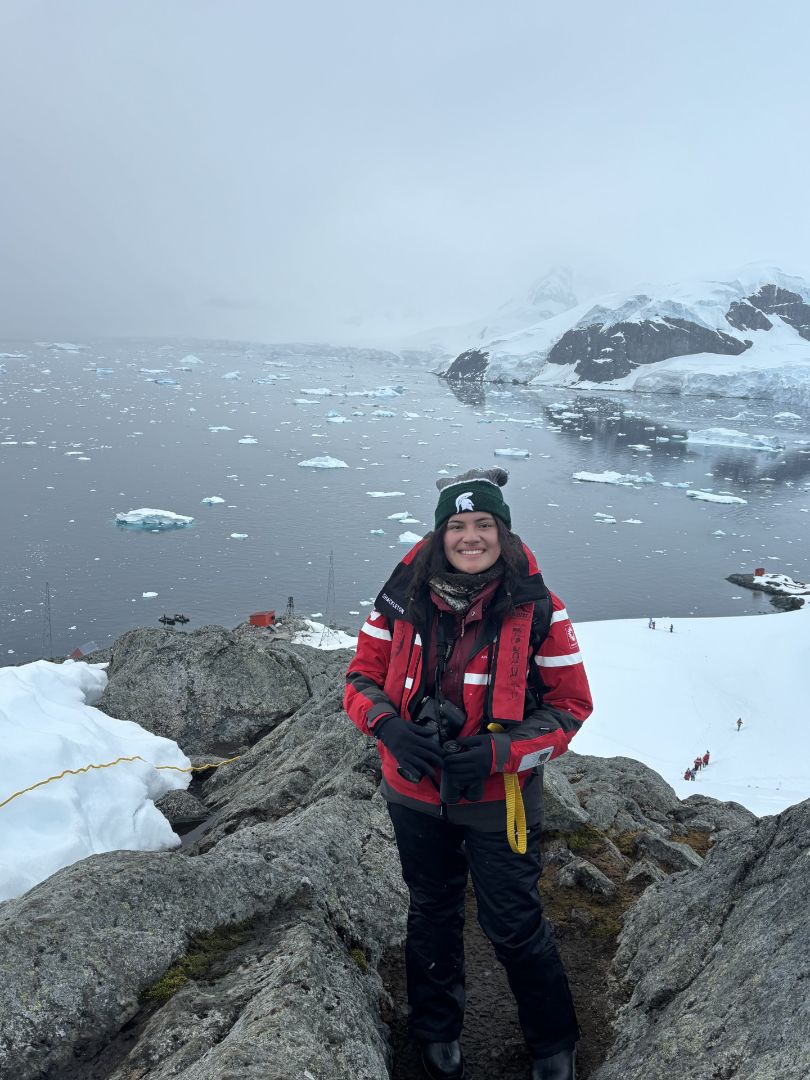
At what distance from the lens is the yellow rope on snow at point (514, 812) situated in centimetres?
283

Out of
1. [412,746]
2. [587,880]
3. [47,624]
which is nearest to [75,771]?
[587,880]

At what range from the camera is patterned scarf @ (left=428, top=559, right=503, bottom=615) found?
2.92m

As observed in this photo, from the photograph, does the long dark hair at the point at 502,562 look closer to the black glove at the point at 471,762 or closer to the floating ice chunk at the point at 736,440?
the black glove at the point at 471,762

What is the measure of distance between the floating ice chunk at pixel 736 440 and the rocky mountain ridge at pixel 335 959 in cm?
7294

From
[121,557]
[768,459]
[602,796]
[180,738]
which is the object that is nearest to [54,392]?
[121,557]

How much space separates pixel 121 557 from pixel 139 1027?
3187cm

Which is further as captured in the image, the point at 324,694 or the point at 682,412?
the point at 682,412

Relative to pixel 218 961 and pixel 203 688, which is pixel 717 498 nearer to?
pixel 203 688

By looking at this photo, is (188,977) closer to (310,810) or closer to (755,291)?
(310,810)

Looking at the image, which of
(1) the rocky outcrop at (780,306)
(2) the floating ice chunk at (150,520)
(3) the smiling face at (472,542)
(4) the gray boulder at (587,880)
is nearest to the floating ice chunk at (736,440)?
(2) the floating ice chunk at (150,520)

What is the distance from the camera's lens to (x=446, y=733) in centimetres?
293

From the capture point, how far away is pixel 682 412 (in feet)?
328

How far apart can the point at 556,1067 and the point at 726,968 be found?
0.81m

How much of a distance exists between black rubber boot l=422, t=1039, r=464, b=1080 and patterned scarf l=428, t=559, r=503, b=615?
72.7 inches
